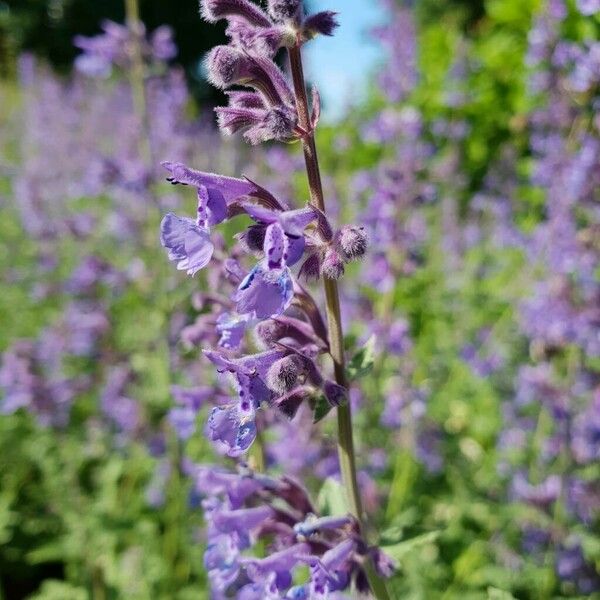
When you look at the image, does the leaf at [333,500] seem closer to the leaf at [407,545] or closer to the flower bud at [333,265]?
the leaf at [407,545]

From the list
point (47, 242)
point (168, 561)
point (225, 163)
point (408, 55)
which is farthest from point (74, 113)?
point (168, 561)

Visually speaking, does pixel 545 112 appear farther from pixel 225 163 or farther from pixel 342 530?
pixel 225 163

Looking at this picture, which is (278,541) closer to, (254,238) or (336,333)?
(336,333)

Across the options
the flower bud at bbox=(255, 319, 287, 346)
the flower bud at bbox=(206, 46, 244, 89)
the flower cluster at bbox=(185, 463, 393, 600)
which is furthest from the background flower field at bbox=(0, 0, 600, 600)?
the flower bud at bbox=(206, 46, 244, 89)

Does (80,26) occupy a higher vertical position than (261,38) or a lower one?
higher

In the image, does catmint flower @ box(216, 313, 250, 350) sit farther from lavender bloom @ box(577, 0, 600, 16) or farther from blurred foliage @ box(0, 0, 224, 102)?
blurred foliage @ box(0, 0, 224, 102)

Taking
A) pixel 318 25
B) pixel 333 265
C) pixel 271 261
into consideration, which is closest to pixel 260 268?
pixel 271 261

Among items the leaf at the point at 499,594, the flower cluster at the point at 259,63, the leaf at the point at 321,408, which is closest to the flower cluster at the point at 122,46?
the flower cluster at the point at 259,63
